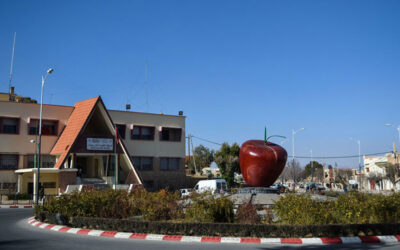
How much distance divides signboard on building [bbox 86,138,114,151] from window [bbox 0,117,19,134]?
6.74 m

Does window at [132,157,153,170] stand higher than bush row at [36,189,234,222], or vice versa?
window at [132,157,153,170]

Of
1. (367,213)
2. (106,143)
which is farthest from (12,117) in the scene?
(367,213)

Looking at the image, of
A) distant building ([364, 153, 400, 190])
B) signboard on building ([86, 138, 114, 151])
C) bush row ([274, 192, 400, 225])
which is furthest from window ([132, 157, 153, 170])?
distant building ([364, 153, 400, 190])

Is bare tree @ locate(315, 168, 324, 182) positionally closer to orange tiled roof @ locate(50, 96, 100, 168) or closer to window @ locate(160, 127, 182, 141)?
window @ locate(160, 127, 182, 141)

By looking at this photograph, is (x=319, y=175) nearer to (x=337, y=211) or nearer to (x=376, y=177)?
(x=376, y=177)

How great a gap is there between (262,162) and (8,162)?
78.4 feet

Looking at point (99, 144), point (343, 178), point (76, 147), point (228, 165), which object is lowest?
point (343, 178)

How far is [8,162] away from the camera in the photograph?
36.6 m

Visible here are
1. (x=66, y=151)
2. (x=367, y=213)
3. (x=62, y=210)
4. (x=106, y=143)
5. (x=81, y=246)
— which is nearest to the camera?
(x=81, y=246)

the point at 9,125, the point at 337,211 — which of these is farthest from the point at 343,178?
the point at 337,211

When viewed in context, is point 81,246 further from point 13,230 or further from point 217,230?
point 13,230

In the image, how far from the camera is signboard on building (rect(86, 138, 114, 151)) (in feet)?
120

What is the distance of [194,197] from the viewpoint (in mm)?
15367

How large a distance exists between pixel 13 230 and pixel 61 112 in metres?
26.0
